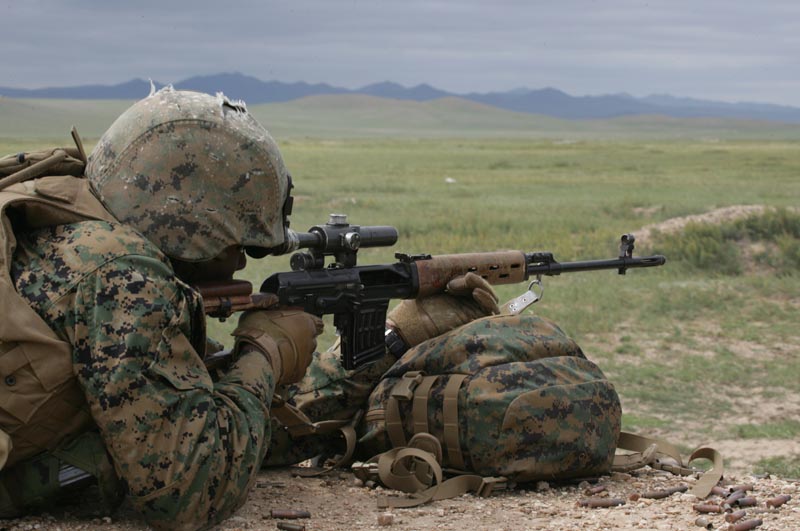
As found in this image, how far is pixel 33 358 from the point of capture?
3.29m

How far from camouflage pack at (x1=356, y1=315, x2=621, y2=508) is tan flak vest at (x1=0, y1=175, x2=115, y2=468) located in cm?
169

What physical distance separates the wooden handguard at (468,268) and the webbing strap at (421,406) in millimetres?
766

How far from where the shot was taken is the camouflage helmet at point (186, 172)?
145 inches

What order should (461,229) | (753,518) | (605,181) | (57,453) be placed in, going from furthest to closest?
(605,181) → (461,229) → (753,518) → (57,453)

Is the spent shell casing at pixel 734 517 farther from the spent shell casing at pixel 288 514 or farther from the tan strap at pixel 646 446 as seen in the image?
the spent shell casing at pixel 288 514

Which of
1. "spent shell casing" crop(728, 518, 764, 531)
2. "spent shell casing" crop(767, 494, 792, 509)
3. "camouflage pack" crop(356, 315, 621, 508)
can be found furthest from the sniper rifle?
"spent shell casing" crop(728, 518, 764, 531)

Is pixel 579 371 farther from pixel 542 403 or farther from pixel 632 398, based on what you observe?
pixel 632 398

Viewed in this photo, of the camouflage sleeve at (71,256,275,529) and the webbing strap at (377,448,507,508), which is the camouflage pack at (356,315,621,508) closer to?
the webbing strap at (377,448,507,508)

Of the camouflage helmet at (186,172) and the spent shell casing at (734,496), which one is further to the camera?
the spent shell casing at (734,496)

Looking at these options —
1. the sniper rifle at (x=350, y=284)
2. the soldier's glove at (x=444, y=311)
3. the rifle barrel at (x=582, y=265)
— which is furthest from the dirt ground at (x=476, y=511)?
the rifle barrel at (x=582, y=265)

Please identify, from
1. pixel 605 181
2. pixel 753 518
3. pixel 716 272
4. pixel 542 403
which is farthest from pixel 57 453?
pixel 605 181

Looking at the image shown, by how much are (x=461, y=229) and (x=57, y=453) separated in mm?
15514

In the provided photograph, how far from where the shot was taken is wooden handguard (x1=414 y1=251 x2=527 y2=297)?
5383 millimetres

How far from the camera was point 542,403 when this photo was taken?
4547mm
